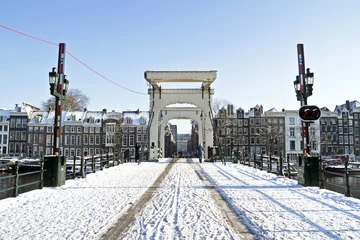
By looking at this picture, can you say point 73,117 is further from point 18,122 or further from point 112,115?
point 18,122

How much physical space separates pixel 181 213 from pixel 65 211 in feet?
7.49

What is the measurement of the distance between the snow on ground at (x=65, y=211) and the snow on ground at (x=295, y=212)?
2.45m

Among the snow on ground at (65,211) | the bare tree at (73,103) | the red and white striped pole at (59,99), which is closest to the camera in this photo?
the snow on ground at (65,211)

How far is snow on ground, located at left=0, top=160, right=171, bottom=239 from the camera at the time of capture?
177 inches

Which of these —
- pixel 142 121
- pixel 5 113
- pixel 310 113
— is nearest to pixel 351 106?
pixel 142 121

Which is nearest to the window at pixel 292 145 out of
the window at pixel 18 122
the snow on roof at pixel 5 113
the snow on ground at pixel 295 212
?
the window at pixel 18 122

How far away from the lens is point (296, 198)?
730 centimetres

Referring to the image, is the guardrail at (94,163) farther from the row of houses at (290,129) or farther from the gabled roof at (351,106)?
the gabled roof at (351,106)

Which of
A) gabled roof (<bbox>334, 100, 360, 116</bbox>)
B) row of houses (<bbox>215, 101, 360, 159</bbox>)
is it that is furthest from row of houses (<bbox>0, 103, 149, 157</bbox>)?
gabled roof (<bbox>334, 100, 360, 116</bbox>)

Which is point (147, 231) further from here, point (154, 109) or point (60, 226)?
point (154, 109)

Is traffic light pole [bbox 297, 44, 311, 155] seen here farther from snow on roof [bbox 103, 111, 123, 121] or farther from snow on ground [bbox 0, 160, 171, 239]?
snow on roof [bbox 103, 111, 123, 121]

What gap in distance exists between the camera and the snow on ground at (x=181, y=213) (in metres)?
4.46

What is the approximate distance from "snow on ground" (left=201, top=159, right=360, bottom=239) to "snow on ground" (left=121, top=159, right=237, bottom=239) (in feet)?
1.77

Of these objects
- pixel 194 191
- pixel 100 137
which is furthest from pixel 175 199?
pixel 100 137
